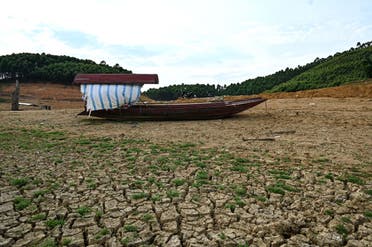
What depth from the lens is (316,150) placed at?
665 centimetres

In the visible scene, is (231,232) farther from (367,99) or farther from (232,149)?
(367,99)

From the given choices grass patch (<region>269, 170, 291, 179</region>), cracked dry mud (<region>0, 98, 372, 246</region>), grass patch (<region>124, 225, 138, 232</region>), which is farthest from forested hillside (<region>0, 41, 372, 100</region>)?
grass patch (<region>124, 225, 138, 232</region>)

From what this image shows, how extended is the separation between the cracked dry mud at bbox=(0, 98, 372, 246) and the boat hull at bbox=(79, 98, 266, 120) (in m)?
4.41

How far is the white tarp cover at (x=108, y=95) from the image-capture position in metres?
12.1

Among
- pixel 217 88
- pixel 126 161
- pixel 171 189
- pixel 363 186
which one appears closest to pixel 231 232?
pixel 171 189

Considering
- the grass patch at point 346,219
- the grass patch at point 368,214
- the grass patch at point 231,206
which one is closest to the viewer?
the grass patch at point 346,219

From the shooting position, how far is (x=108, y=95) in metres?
12.0

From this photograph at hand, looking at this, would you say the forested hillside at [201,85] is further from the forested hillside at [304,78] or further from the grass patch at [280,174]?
the grass patch at [280,174]

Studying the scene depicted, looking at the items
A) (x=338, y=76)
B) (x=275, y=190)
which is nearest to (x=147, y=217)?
(x=275, y=190)

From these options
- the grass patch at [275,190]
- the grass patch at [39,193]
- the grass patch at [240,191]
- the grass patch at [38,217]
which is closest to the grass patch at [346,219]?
the grass patch at [275,190]

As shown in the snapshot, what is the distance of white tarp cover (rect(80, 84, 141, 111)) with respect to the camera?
39.6ft

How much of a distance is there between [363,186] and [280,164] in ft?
4.67

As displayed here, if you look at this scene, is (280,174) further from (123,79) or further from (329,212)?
(123,79)

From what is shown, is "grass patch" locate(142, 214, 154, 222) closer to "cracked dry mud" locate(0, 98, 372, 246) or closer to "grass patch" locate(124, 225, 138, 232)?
"cracked dry mud" locate(0, 98, 372, 246)
